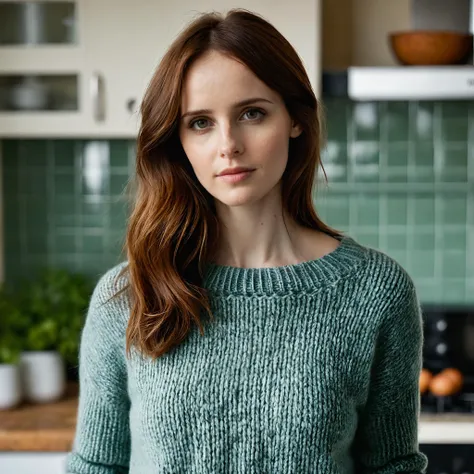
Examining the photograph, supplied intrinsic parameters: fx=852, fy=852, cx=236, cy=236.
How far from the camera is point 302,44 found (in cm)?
226

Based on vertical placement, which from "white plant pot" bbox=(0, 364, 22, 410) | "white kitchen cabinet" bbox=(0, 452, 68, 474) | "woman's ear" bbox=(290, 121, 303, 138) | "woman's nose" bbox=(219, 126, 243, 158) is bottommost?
"white kitchen cabinet" bbox=(0, 452, 68, 474)

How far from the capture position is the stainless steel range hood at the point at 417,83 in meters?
2.17

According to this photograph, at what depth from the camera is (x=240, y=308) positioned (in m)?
1.17

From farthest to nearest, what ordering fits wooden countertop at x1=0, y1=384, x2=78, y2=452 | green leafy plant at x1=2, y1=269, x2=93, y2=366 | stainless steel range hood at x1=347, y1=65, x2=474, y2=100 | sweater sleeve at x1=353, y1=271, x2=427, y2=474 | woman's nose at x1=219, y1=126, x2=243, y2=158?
1. green leafy plant at x1=2, y1=269, x2=93, y2=366
2. stainless steel range hood at x1=347, y1=65, x2=474, y2=100
3. wooden countertop at x1=0, y1=384, x2=78, y2=452
4. sweater sleeve at x1=353, y1=271, x2=427, y2=474
5. woman's nose at x1=219, y1=126, x2=243, y2=158

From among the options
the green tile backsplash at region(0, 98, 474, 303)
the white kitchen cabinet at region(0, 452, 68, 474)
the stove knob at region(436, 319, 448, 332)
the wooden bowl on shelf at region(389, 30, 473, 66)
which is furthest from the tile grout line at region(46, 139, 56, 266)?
the stove knob at region(436, 319, 448, 332)

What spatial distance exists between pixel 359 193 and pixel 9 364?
1186 mm

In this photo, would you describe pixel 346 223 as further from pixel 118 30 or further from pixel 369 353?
pixel 369 353

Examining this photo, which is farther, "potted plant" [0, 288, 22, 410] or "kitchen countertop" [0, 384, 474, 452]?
"potted plant" [0, 288, 22, 410]

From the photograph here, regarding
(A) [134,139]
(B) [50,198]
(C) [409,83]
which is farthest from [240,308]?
(B) [50,198]

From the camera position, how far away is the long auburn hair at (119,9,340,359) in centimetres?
109

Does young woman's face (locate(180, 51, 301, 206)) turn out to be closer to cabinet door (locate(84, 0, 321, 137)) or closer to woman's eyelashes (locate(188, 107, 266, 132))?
woman's eyelashes (locate(188, 107, 266, 132))

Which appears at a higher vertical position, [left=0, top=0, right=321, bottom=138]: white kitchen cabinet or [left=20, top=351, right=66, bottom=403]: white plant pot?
[left=0, top=0, right=321, bottom=138]: white kitchen cabinet

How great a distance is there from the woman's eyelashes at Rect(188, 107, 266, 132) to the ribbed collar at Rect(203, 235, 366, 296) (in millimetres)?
212

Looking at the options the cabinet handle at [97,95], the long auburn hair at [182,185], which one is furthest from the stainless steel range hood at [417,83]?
the long auburn hair at [182,185]
